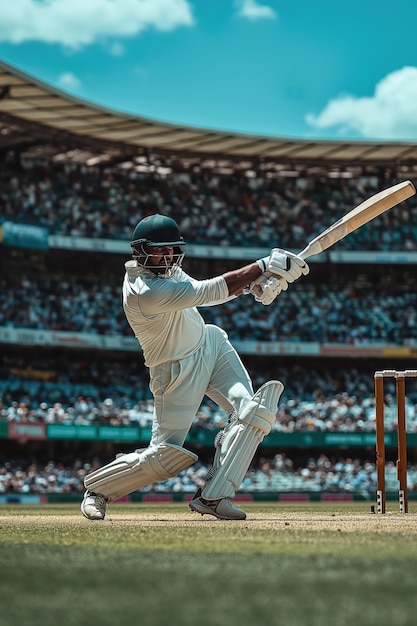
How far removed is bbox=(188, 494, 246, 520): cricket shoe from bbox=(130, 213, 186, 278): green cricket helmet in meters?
1.84

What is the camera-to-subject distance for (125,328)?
1508 inches

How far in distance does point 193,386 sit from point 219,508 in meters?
0.99

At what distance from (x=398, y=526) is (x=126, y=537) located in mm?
2204

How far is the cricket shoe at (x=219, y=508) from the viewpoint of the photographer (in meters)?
8.51

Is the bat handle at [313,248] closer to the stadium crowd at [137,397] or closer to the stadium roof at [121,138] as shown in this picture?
the stadium crowd at [137,397]

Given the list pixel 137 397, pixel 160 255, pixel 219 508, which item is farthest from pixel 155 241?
pixel 137 397

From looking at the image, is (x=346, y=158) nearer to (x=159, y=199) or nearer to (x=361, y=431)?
(x=159, y=199)

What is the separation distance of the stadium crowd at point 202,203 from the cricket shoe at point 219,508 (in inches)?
1176

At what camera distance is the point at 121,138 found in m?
38.4

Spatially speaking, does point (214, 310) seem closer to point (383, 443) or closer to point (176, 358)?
point (383, 443)

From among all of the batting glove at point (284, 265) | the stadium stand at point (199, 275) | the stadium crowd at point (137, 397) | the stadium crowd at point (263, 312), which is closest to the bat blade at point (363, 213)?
the batting glove at point (284, 265)

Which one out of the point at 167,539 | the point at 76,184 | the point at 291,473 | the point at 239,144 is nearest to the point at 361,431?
the point at 291,473

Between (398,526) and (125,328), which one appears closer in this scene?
(398,526)

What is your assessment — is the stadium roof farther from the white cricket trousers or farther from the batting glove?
the batting glove
